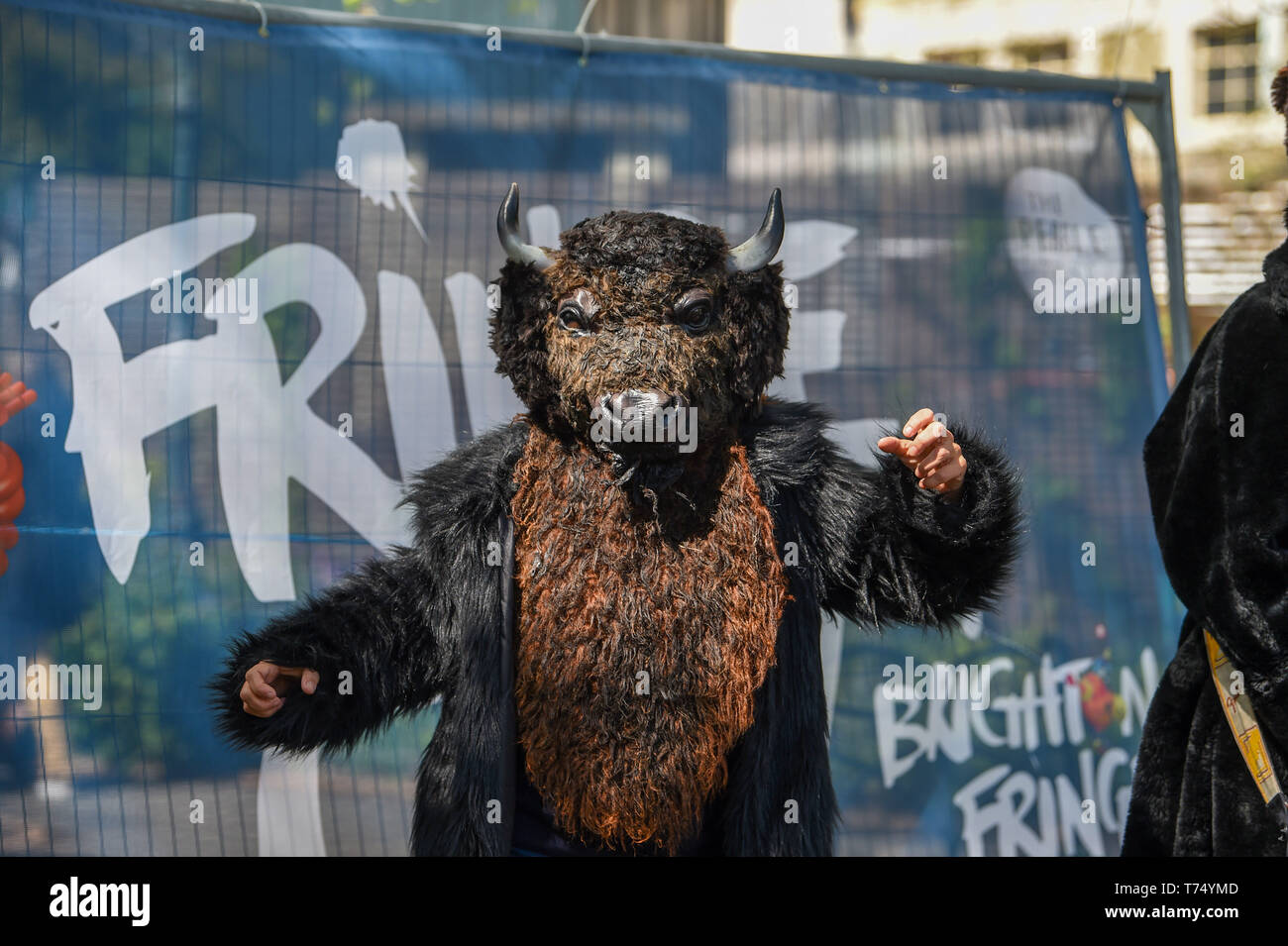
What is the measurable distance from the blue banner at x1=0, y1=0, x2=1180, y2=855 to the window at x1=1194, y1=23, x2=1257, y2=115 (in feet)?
34.5

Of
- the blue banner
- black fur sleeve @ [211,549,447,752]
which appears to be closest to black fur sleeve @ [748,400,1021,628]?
black fur sleeve @ [211,549,447,752]

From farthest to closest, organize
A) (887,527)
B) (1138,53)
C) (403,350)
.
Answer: (1138,53) < (403,350) < (887,527)

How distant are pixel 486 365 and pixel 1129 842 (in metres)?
2.33

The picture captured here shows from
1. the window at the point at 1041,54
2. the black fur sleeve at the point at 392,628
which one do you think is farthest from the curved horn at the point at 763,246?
Answer: the window at the point at 1041,54

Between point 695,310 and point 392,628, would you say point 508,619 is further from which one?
point 695,310

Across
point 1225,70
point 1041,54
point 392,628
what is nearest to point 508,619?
point 392,628

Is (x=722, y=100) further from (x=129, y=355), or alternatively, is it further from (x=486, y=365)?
(x=129, y=355)

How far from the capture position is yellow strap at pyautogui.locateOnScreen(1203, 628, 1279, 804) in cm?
226

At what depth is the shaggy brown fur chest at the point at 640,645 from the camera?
91.3 inches

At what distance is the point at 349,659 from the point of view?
7.91 ft

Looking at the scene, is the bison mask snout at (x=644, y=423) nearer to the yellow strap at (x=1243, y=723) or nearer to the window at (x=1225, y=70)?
the yellow strap at (x=1243, y=723)

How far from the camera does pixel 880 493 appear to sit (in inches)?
97.3

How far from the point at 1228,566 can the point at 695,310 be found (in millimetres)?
1132
